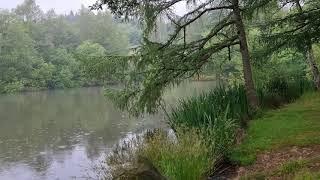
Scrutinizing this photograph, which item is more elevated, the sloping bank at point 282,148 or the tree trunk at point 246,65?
the tree trunk at point 246,65

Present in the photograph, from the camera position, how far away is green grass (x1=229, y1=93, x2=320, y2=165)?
8.41 meters

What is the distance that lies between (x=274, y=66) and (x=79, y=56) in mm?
10258

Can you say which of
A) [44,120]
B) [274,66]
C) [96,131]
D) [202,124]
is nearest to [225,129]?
[202,124]

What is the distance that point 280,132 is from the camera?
9633 millimetres

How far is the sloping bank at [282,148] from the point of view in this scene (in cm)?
628

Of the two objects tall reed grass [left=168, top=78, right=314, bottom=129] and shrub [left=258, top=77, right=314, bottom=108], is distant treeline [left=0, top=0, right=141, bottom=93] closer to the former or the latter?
shrub [left=258, top=77, right=314, bottom=108]

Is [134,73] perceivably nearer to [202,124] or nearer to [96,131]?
[202,124]

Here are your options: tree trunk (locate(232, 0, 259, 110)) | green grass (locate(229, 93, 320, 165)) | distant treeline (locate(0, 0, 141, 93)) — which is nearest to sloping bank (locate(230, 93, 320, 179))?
green grass (locate(229, 93, 320, 165))

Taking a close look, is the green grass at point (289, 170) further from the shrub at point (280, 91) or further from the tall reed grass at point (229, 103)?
the shrub at point (280, 91)

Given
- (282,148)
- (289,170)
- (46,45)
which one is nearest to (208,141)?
(282,148)

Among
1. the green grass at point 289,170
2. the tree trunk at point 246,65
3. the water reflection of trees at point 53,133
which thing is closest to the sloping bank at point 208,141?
the tree trunk at point 246,65

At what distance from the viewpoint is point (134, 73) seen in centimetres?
1206

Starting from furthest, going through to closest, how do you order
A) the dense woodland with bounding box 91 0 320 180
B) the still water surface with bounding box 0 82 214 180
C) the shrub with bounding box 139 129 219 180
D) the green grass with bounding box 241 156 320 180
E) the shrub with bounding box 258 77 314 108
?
the shrub with bounding box 258 77 314 108 → the still water surface with bounding box 0 82 214 180 → the dense woodland with bounding box 91 0 320 180 → the shrub with bounding box 139 129 219 180 → the green grass with bounding box 241 156 320 180

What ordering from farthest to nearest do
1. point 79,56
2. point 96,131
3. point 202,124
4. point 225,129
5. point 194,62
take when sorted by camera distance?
point 96,131, point 79,56, point 194,62, point 202,124, point 225,129
